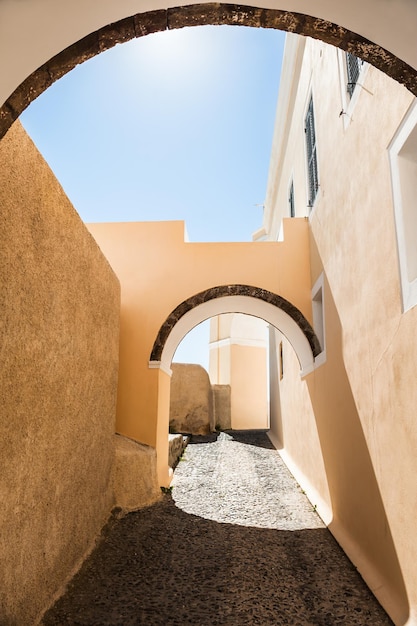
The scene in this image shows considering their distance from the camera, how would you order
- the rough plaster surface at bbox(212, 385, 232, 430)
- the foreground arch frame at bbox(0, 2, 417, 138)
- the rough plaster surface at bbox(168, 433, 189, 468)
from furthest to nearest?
the rough plaster surface at bbox(212, 385, 232, 430) < the rough plaster surface at bbox(168, 433, 189, 468) < the foreground arch frame at bbox(0, 2, 417, 138)

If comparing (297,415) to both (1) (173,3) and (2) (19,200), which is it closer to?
(2) (19,200)

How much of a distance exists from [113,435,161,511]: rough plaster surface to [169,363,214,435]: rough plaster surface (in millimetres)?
6665

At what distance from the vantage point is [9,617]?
9.45ft

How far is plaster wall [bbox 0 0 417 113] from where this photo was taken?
1.92 meters

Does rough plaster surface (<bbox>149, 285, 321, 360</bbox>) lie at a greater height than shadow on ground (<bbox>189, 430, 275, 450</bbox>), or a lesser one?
greater

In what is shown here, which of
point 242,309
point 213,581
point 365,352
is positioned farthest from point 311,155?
point 213,581

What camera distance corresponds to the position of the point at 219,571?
14.6ft

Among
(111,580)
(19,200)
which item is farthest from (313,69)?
(111,580)

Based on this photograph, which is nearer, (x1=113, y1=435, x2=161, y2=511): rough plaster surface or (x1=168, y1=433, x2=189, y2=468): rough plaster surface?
(x1=113, y1=435, x2=161, y2=511): rough plaster surface

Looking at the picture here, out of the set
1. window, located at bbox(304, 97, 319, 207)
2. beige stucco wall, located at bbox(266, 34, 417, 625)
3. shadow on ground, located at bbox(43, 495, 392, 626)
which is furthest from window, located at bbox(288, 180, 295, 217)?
shadow on ground, located at bbox(43, 495, 392, 626)

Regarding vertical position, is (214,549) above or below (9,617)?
below

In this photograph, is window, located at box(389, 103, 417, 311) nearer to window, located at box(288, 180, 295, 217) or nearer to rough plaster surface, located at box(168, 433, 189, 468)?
window, located at box(288, 180, 295, 217)

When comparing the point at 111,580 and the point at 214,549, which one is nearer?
the point at 111,580

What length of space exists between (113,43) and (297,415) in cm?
792
